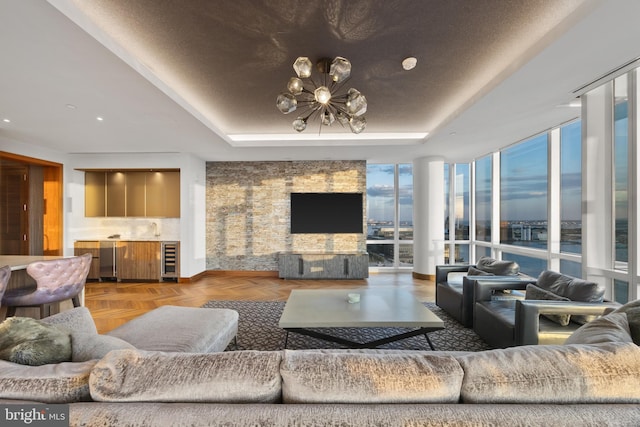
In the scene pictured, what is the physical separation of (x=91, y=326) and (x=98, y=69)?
2.05 metres

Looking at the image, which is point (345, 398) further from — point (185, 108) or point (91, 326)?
point (185, 108)

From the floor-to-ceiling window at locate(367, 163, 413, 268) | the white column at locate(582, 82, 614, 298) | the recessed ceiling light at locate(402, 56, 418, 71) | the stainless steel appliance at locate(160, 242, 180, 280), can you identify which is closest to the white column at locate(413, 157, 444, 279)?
the floor-to-ceiling window at locate(367, 163, 413, 268)

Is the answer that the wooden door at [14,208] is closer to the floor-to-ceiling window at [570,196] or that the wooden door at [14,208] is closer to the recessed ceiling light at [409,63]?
the recessed ceiling light at [409,63]

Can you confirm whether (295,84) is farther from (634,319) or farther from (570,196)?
(570,196)

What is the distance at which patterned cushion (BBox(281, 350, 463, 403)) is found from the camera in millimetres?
810

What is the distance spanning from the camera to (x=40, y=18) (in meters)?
1.75

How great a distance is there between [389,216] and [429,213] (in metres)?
1.02

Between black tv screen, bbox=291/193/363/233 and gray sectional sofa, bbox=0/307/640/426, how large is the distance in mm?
5300

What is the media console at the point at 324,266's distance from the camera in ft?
19.2

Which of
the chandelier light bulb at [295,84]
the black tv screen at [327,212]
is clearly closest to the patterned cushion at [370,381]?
the chandelier light bulb at [295,84]

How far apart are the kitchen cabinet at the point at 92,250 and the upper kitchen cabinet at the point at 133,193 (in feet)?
1.96

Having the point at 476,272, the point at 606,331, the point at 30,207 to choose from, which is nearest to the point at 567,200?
the point at 476,272

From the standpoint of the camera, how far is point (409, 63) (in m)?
2.71

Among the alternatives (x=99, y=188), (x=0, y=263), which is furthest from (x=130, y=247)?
(x=0, y=263)
